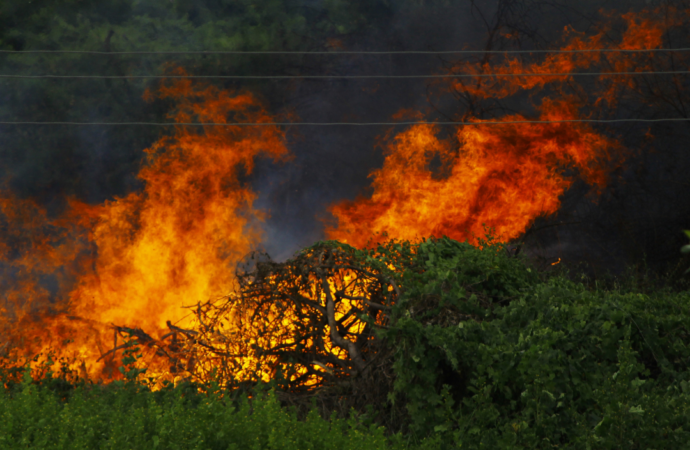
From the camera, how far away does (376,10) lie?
15461 millimetres

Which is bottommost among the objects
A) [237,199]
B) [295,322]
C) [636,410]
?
[636,410]

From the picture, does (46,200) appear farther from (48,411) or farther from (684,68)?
(684,68)

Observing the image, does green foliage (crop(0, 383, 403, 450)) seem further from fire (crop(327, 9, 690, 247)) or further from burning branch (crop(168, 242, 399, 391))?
fire (crop(327, 9, 690, 247))

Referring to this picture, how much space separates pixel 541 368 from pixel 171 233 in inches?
404

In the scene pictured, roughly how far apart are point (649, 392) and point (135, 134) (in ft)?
40.8

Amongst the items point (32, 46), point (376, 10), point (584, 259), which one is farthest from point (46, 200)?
point (584, 259)

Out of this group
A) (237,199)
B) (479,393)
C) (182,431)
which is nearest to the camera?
(182,431)

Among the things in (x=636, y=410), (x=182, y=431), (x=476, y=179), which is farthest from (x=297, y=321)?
(x=476, y=179)

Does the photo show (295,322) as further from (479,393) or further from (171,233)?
(171,233)

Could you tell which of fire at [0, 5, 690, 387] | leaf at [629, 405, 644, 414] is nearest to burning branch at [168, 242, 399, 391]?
leaf at [629, 405, 644, 414]

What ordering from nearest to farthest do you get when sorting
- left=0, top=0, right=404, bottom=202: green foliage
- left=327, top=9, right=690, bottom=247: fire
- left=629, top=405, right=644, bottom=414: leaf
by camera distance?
left=629, top=405, right=644, bottom=414: leaf, left=327, top=9, right=690, bottom=247: fire, left=0, top=0, right=404, bottom=202: green foliage

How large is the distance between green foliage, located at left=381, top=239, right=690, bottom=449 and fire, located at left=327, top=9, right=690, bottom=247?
6328 mm

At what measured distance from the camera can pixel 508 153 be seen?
14.5m

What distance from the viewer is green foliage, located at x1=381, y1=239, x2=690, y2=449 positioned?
563 cm
